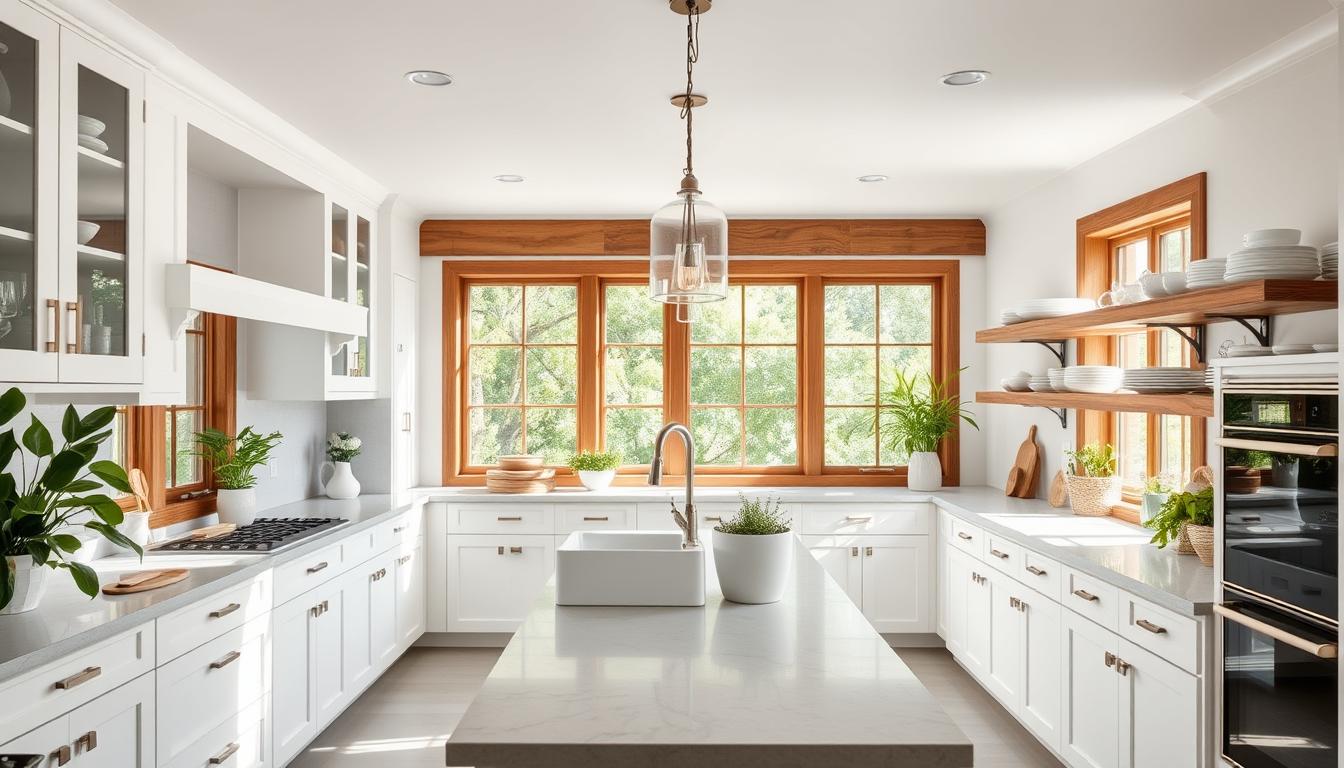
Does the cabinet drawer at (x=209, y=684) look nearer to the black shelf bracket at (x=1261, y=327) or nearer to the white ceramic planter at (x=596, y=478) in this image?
the white ceramic planter at (x=596, y=478)

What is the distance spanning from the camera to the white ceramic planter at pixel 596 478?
5.08 meters

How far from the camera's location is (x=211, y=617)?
Result: 2691mm

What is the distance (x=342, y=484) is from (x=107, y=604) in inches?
92.0

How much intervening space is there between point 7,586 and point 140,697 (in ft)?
1.45

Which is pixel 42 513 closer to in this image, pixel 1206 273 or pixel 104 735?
pixel 104 735

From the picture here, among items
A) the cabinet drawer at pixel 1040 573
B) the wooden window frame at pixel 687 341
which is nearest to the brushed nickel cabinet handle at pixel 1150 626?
the cabinet drawer at pixel 1040 573

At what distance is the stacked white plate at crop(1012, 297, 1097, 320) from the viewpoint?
12.2ft

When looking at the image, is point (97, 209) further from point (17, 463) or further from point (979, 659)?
point (979, 659)

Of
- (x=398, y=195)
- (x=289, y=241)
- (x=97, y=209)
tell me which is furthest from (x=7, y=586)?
(x=398, y=195)

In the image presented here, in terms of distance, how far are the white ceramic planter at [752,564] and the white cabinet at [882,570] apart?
8.72ft

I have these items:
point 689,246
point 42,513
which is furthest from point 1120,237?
point 42,513

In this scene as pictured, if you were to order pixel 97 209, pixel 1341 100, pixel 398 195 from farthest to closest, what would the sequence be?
pixel 398 195
pixel 97 209
pixel 1341 100

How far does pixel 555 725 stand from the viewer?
1.52 meters

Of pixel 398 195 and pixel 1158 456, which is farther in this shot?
pixel 398 195
